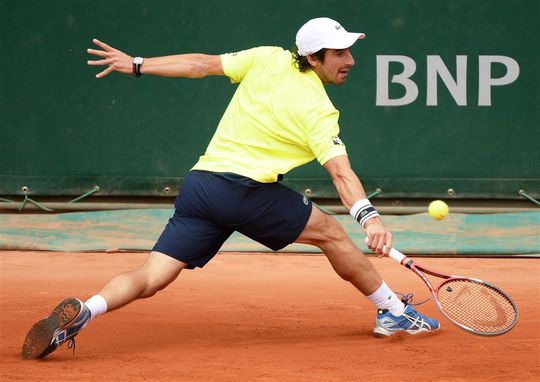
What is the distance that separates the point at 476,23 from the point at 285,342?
3.72m

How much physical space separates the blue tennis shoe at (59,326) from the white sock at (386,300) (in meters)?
1.36

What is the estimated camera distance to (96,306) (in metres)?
4.32

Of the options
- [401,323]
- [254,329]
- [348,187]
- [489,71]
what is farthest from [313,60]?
[489,71]

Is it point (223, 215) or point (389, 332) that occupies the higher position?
point (223, 215)

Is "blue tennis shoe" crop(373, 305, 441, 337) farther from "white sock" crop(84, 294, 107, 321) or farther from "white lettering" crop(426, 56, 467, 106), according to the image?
"white lettering" crop(426, 56, 467, 106)

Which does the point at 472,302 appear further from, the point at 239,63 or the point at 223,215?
the point at 239,63

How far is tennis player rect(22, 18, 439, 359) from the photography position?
14.6ft

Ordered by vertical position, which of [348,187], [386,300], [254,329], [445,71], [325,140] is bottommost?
[254,329]

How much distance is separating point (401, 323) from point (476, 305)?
0.49 meters

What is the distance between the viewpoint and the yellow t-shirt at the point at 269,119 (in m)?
4.45

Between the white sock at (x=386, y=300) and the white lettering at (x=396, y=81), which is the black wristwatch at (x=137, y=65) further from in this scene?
the white lettering at (x=396, y=81)

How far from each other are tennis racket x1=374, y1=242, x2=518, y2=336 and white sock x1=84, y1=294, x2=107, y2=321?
125 centimetres

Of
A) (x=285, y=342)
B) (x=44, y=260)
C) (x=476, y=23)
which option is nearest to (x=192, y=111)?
(x=44, y=260)

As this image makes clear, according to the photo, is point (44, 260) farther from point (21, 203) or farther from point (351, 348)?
point (351, 348)
